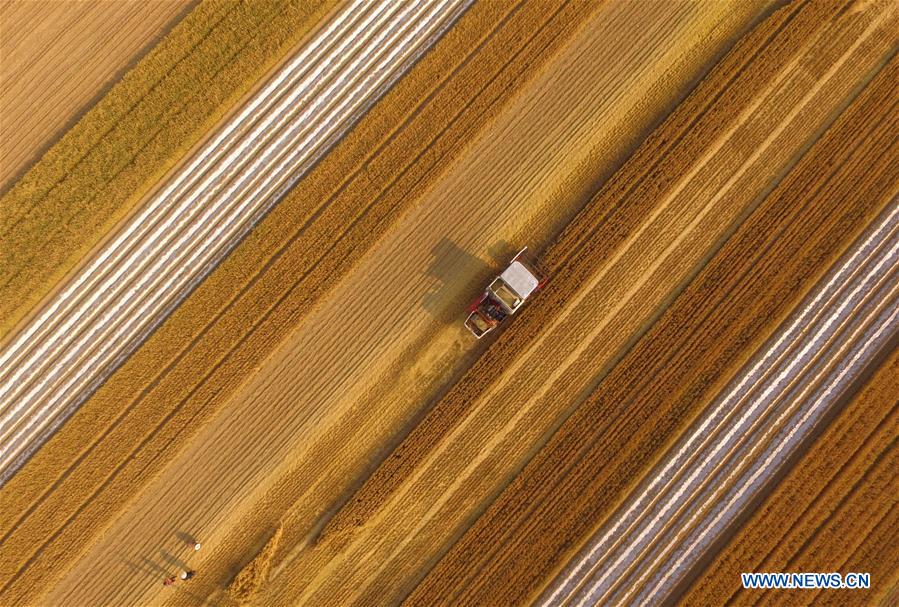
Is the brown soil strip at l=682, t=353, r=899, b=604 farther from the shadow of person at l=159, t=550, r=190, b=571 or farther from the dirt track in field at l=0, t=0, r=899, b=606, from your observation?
the shadow of person at l=159, t=550, r=190, b=571

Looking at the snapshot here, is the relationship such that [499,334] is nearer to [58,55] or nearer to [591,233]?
[591,233]

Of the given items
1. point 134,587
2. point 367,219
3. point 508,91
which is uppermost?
point 508,91

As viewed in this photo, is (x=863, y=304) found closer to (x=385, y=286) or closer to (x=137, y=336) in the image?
(x=385, y=286)

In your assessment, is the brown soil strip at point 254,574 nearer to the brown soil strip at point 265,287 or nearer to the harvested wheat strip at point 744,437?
the brown soil strip at point 265,287

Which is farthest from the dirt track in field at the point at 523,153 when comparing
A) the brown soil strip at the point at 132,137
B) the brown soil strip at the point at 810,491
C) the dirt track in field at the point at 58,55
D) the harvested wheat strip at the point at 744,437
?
the brown soil strip at the point at 810,491

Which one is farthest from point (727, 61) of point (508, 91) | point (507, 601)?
point (507, 601)
